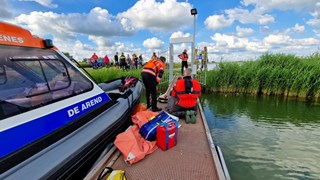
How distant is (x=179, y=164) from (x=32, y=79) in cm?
209

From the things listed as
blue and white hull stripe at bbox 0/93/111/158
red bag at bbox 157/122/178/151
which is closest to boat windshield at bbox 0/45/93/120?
blue and white hull stripe at bbox 0/93/111/158

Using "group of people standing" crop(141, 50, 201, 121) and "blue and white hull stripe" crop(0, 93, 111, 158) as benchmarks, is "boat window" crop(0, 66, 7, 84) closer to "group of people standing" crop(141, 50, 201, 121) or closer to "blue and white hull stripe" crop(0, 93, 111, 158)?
"blue and white hull stripe" crop(0, 93, 111, 158)

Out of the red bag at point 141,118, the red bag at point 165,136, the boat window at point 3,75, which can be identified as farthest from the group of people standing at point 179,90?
the boat window at point 3,75

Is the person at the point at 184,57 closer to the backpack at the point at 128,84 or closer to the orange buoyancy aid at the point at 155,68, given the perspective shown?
the backpack at the point at 128,84

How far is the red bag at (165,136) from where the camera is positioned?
2.81 metres

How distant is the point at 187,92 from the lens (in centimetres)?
416

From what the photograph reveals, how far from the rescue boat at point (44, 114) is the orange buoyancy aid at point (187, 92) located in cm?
169

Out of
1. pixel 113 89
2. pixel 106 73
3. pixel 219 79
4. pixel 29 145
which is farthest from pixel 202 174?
pixel 106 73

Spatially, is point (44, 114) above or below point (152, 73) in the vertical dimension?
below

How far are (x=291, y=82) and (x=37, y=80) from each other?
37.9 feet

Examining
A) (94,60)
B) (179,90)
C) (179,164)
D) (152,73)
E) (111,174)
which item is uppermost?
(94,60)

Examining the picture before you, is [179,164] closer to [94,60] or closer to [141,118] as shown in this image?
[141,118]

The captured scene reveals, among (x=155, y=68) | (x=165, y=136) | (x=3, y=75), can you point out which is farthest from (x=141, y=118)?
(x=3, y=75)

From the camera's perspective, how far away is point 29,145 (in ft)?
5.94
